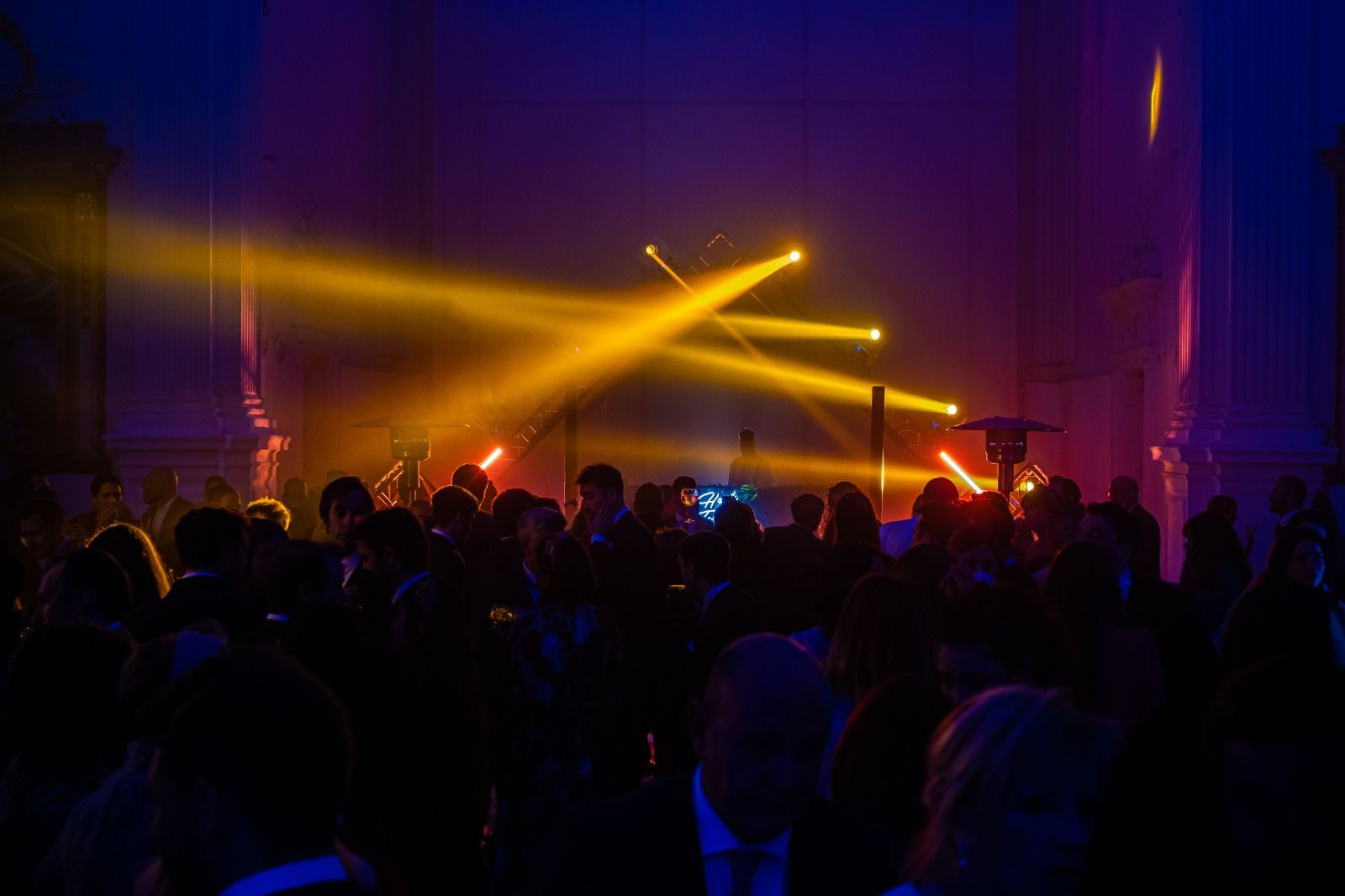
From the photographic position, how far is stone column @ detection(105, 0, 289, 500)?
1230cm

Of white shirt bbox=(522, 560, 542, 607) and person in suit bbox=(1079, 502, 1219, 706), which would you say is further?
white shirt bbox=(522, 560, 542, 607)

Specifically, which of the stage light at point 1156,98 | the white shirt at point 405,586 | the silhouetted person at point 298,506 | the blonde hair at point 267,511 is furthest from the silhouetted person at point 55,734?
the stage light at point 1156,98

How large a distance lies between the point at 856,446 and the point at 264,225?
944 cm

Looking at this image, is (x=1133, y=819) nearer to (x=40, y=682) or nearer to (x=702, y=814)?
(x=702, y=814)

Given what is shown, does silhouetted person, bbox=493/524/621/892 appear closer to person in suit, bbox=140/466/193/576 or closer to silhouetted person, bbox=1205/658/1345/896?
silhouetted person, bbox=1205/658/1345/896

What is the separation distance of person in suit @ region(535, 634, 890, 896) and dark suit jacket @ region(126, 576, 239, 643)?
8.37 ft

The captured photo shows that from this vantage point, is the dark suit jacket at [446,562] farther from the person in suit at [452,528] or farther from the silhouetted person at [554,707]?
the silhouetted person at [554,707]

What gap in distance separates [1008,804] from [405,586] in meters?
3.32

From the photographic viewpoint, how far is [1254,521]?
37.7 ft

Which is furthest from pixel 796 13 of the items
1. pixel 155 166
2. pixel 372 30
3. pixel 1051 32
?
pixel 155 166

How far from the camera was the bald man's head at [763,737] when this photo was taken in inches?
92.4

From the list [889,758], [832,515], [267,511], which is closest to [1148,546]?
[832,515]

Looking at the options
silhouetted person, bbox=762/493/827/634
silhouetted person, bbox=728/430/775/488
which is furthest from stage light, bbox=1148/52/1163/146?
silhouetted person, bbox=762/493/827/634

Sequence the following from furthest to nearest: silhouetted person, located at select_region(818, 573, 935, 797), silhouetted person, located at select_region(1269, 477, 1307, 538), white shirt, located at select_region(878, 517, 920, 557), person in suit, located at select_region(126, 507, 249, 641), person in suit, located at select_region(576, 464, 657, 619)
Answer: silhouetted person, located at select_region(1269, 477, 1307, 538)
white shirt, located at select_region(878, 517, 920, 557)
person in suit, located at select_region(576, 464, 657, 619)
person in suit, located at select_region(126, 507, 249, 641)
silhouetted person, located at select_region(818, 573, 935, 797)
